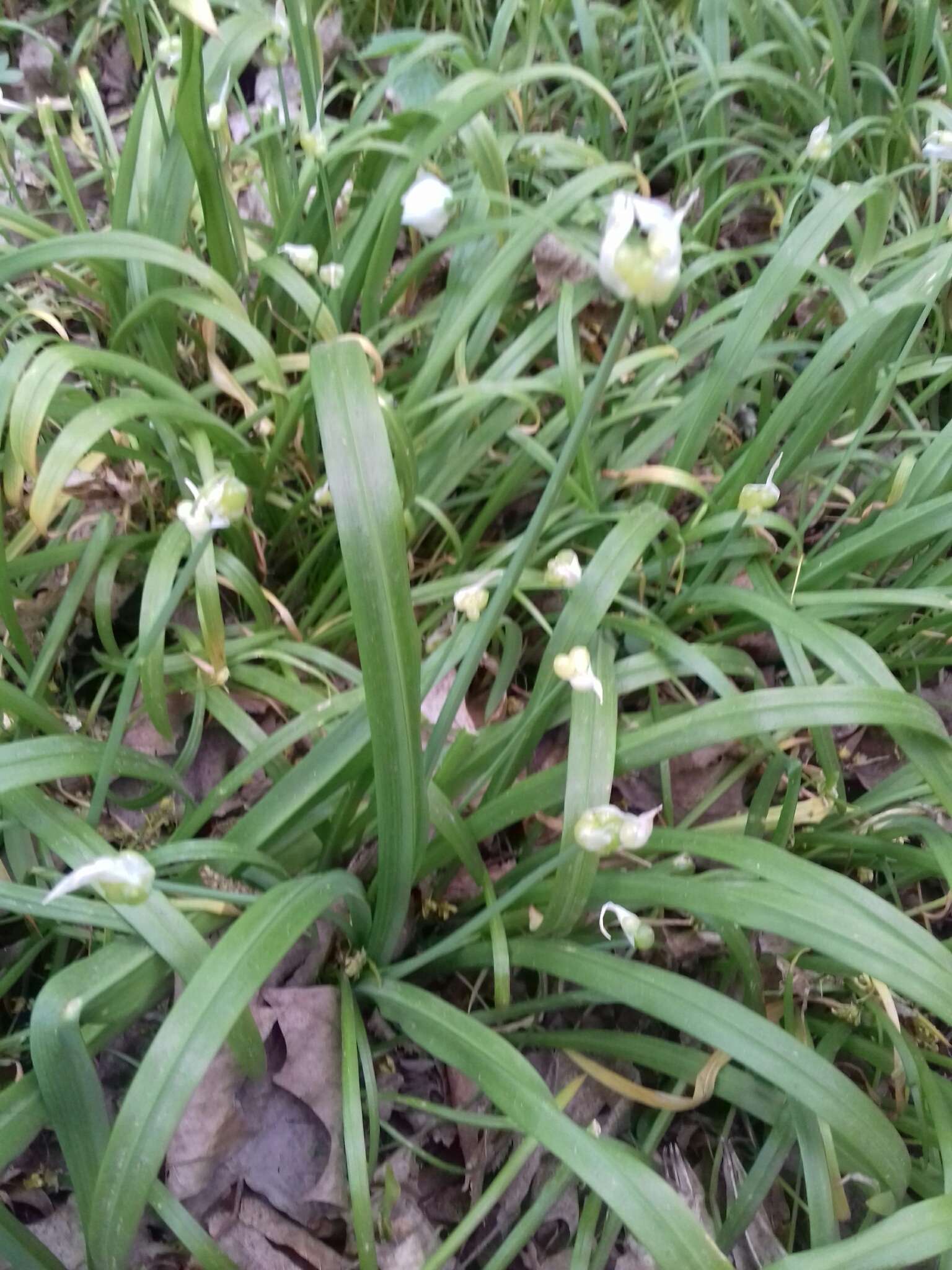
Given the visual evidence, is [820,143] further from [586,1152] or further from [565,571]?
[586,1152]

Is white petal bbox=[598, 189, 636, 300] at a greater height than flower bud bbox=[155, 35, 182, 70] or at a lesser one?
lesser

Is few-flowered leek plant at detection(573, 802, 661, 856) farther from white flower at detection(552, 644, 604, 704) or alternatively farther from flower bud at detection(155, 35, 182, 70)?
flower bud at detection(155, 35, 182, 70)

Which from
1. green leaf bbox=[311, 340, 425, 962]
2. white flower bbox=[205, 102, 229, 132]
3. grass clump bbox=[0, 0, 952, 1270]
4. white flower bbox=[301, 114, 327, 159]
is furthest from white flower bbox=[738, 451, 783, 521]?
white flower bbox=[205, 102, 229, 132]

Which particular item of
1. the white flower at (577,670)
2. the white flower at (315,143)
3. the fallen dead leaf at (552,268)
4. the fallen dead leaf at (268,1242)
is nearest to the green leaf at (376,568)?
the white flower at (577,670)

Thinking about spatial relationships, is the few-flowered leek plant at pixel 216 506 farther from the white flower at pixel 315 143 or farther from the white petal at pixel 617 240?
the white flower at pixel 315 143

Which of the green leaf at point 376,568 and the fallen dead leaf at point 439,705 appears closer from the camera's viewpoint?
the green leaf at point 376,568

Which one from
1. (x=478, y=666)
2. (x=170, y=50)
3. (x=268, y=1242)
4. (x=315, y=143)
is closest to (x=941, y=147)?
(x=315, y=143)

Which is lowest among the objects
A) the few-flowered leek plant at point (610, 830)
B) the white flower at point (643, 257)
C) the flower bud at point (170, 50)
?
the few-flowered leek plant at point (610, 830)
